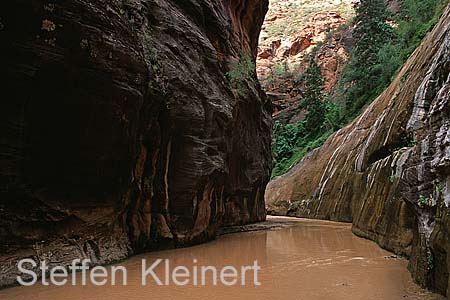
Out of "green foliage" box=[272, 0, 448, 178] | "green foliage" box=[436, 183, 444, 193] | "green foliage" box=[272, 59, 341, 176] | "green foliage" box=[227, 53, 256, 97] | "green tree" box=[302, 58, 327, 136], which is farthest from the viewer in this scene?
"green tree" box=[302, 58, 327, 136]

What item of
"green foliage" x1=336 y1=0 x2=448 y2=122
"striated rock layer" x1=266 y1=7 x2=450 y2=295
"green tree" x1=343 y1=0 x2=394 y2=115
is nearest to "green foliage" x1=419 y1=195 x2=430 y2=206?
"striated rock layer" x1=266 y1=7 x2=450 y2=295

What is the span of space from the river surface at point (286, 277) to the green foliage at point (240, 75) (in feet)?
18.4

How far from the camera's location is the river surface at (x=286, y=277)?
445 centimetres

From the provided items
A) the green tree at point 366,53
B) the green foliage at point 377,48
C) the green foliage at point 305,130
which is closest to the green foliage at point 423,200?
the green foliage at point 377,48

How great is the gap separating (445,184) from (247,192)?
1139 cm

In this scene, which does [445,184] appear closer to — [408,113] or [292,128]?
[408,113]

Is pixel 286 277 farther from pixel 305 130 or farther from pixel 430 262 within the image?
pixel 305 130

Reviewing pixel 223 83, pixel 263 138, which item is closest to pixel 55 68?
pixel 223 83

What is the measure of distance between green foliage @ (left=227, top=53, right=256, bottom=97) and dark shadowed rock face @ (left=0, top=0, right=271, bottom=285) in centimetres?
139

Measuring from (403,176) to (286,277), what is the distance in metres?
2.37

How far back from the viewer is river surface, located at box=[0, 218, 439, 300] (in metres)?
4.45

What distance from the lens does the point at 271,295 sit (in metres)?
4.44

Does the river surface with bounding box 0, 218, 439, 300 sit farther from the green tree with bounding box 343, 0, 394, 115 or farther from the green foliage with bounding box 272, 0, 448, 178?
the green tree with bounding box 343, 0, 394, 115

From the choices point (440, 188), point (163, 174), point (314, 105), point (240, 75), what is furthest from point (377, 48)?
point (440, 188)
